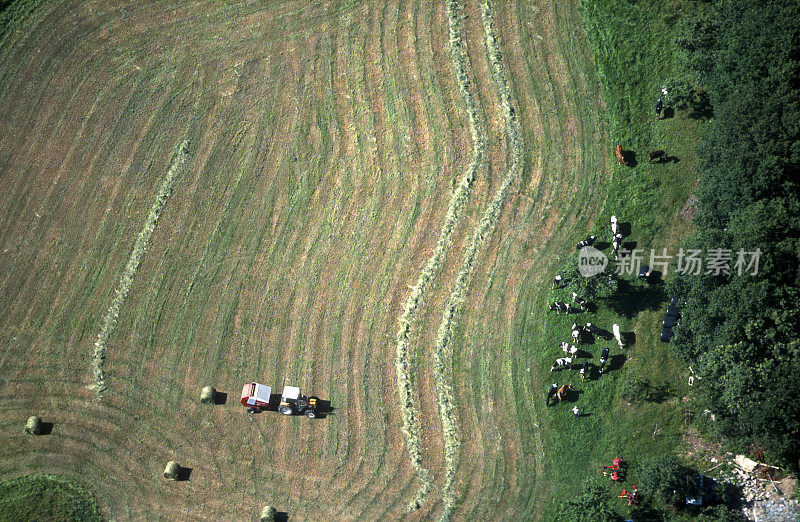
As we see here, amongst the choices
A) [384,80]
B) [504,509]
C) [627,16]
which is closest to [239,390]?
[504,509]

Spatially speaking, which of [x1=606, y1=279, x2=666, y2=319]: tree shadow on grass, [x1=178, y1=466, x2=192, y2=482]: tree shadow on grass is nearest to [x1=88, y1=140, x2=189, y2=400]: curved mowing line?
[x1=178, y1=466, x2=192, y2=482]: tree shadow on grass

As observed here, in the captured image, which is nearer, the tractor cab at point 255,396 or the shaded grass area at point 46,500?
the shaded grass area at point 46,500

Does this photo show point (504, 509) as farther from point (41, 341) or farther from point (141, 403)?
point (41, 341)

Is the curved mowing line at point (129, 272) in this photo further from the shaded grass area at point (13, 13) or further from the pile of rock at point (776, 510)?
the pile of rock at point (776, 510)

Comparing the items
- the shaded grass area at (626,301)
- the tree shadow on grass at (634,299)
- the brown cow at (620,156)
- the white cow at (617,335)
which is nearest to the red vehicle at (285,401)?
the shaded grass area at (626,301)

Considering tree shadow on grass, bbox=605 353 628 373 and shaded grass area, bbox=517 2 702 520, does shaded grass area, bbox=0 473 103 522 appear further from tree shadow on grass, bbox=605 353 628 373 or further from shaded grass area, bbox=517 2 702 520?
tree shadow on grass, bbox=605 353 628 373

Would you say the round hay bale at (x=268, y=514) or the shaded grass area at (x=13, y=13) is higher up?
the shaded grass area at (x=13, y=13)
